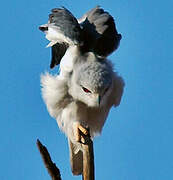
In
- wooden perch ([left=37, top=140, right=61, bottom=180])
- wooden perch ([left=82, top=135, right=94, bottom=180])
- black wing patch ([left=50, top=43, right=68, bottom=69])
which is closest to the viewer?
wooden perch ([left=37, top=140, right=61, bottom=180])

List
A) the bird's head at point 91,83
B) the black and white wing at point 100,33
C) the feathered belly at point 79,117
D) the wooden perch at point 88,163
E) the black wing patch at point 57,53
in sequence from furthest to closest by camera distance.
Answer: the black wing patch at point 57,53 < the black and white wing at point 100,33 < the feathered belly at point 79,117 < the bird's head at point 91,83 < the wooden perch at point 88,163

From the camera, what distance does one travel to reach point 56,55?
7.21 m

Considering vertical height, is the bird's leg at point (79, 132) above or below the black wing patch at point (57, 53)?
below

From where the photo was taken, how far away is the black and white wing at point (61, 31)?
21.0ft

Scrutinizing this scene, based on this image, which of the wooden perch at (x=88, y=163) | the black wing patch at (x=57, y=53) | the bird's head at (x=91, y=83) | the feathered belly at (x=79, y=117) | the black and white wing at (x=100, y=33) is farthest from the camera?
the black wing patch at (x=57, y=53)

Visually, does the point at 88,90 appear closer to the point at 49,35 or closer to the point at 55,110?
the point at 55,110

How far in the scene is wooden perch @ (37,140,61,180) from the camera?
4.17 meters

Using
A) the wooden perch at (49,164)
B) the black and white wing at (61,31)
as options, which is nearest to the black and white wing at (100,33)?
the black and white wing at (61,31)

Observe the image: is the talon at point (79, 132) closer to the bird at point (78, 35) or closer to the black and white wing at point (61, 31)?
the bird at point (78, 35)

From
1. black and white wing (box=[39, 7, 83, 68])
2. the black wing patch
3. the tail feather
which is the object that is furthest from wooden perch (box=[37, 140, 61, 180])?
the black wing patch

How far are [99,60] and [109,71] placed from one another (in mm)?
254

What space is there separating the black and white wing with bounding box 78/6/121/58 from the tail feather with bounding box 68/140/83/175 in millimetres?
1347

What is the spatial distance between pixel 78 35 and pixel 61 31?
23 cm

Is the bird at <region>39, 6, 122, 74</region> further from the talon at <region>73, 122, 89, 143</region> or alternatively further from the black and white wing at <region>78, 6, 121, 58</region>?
the talon at <region>73, 122, 89, 143</region>
